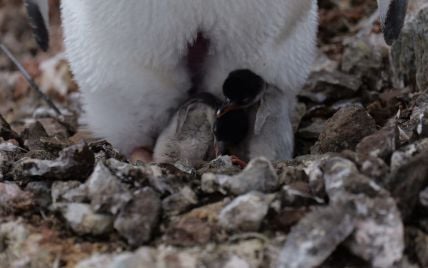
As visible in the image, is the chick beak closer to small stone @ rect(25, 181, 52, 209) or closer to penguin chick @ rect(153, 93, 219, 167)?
penguin chick @ rect(153, 93, 219, 167)

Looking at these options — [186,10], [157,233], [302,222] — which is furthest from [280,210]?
[186,10]

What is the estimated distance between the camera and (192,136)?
1.61m

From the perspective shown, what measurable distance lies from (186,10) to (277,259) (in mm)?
621

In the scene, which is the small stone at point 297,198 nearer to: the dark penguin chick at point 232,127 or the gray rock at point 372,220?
the gray rock at point 372,220

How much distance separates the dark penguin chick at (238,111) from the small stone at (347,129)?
0.22m

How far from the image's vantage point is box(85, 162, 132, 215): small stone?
45.3 inches

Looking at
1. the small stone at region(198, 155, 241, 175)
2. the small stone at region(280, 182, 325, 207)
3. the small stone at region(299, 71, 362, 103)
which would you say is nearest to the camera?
the small stone at region(280, 182, 325, 207)

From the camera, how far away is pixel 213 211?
116 centimetres

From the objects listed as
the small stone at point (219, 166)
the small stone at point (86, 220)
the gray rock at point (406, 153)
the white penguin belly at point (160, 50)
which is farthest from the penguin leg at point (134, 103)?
the gray rock at point (406, 153)

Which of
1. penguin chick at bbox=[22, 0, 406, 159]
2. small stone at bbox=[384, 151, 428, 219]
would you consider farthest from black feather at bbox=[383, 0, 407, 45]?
small stone at bbox=[384, 151, 428, 219]

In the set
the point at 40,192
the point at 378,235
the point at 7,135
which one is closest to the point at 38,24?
the point at 7,135

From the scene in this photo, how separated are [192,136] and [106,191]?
0.46 metres

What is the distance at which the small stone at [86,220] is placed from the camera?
45.3 inches

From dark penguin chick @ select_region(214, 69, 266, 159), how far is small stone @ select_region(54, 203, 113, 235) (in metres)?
0.50
